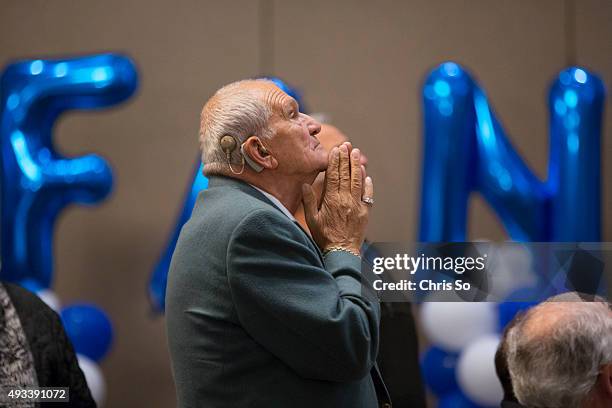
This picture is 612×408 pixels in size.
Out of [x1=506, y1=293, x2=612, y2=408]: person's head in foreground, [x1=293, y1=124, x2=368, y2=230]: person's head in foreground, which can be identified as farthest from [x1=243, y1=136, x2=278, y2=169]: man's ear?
[x1=506, y1=293, x2=612, y2=408]: person's head in foreground

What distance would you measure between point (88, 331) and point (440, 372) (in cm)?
121

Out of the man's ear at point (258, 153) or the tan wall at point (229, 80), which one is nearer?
the man's ear at point (258, 153)

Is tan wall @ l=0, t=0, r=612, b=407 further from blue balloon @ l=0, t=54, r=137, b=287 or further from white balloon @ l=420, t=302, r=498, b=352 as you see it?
white balloon @ l=420, t=302, r=498, b=352

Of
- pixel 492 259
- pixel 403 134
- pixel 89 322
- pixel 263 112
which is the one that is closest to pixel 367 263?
pixel 492 259

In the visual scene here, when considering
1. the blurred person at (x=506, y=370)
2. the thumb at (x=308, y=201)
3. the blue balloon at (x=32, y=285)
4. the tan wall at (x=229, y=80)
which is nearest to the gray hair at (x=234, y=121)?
the thumb at (x=308, y=201)

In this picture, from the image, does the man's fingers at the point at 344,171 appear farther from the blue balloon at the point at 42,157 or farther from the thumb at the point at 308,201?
the blue balloon at the point at 42,157

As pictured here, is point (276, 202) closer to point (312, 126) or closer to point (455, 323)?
point (312, 126)

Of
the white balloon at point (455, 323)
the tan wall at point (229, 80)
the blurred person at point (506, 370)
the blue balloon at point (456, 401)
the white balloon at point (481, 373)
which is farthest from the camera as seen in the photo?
the tan wall at point (229, 80)

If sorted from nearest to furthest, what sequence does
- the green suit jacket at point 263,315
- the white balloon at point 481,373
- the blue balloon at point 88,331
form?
the green suit jacket at point 263,315, the white balloon at point 481,373, the blue balloon at point 88,331

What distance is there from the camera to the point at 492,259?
1.94 metres

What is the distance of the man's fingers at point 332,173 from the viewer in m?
1.70

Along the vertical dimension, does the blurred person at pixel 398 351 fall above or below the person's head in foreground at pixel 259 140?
below

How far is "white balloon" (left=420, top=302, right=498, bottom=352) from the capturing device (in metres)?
2.49

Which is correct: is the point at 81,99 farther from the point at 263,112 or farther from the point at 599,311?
the point at 599,311
